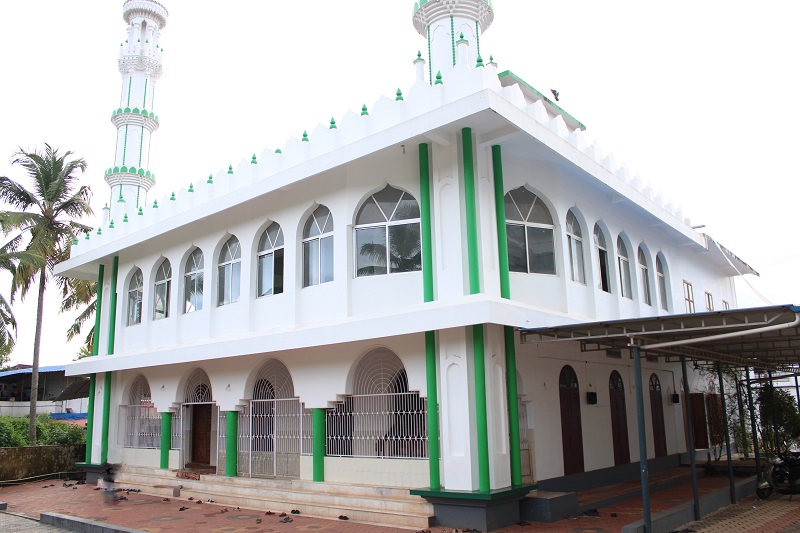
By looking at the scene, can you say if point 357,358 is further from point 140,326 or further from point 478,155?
point 140,326

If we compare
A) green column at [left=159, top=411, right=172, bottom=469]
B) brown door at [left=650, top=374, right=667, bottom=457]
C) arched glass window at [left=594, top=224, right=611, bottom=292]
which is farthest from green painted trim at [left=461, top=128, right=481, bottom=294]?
green column at [left=159, top=411, right=172, bottom=469]

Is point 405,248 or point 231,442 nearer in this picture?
point 405,248

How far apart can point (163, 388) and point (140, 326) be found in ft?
6.20

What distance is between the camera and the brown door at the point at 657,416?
13.9 metres

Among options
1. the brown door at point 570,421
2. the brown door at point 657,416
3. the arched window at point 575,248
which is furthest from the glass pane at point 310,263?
the brown door at point 657,416

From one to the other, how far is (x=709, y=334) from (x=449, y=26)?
6.80 metres

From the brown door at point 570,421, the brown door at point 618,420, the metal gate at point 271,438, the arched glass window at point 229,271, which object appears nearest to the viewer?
the brown door at point 570,421

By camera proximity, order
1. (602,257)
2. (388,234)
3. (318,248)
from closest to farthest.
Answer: (388,234)
(318,248)
(602,257)

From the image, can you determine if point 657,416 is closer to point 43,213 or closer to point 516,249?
point 516,249

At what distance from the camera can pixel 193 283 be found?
13969 millimetres

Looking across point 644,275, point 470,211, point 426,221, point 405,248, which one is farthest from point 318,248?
point 644,275

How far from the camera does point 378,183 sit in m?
10.4

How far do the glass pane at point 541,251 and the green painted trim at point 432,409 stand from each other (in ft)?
7.44

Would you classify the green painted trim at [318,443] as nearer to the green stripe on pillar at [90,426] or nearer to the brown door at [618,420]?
the brown door at [618,420]
